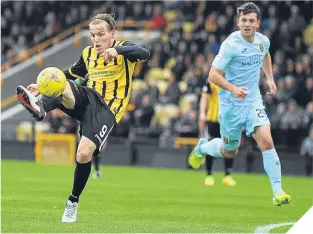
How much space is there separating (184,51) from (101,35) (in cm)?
1795

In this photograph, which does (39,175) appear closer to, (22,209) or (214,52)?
(22,209)

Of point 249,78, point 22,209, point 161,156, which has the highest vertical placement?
point 249,78

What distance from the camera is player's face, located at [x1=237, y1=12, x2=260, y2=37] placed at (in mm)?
11383

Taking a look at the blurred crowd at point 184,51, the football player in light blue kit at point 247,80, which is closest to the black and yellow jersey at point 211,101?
the football player in light blue kit at point 247,80

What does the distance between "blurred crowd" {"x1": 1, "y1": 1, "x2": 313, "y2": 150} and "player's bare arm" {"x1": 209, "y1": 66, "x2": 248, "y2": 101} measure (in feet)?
37.4

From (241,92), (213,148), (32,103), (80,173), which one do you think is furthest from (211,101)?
(32,103)

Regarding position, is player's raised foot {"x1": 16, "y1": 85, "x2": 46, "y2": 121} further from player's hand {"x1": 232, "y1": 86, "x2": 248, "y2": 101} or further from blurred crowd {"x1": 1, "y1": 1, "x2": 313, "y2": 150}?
blurred crowd {"x1": 1, "y1": 1, "x2": 313, "y2": 150}

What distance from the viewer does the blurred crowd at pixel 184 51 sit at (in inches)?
936

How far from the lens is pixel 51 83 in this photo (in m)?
9.39

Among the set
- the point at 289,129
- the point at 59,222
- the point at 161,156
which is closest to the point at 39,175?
the point at 161,156

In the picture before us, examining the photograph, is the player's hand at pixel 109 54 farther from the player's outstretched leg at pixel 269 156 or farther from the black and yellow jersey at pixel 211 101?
the black and yellow jersey at pixel 211 101

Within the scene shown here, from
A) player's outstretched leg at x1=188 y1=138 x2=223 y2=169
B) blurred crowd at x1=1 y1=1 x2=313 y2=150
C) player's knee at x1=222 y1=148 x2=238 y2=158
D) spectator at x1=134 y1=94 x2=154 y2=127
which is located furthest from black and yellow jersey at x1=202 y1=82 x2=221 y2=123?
spectator at x1=134 y1=94 x2=154 y2=127

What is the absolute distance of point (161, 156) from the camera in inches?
953

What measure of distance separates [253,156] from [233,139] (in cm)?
1085
